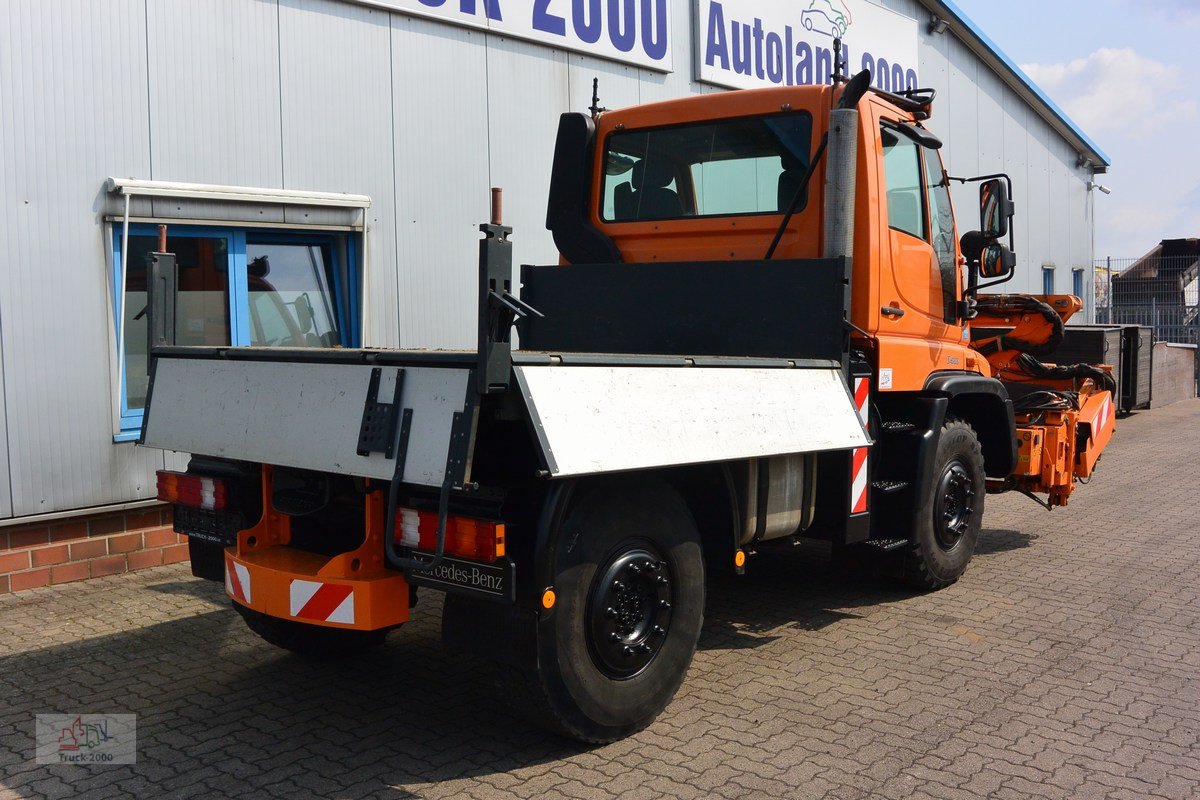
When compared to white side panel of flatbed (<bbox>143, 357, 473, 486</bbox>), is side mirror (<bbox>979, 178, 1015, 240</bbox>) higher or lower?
higher

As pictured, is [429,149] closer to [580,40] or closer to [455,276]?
[455,276]

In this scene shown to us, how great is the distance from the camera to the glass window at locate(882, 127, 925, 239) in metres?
5.72

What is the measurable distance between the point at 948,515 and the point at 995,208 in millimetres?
1816

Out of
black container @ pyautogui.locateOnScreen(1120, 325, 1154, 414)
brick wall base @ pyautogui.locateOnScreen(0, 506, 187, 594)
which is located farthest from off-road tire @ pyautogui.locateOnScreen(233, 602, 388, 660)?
black container @ pyautogui.locateOnScreen(1120, 325, 1154, 414)

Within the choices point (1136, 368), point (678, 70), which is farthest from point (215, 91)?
point (1136, 368)

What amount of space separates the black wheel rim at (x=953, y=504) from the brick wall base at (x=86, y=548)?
4.66m

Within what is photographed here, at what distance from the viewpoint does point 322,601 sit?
152 inches

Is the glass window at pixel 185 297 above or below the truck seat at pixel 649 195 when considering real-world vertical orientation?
below

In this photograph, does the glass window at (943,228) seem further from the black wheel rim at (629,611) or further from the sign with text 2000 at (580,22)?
the sign with text 2000 at (580,22)

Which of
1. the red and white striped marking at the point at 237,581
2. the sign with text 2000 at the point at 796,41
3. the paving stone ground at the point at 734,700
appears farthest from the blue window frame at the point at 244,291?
the sign with text 2000 at the point at 796,41

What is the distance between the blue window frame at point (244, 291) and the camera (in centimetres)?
706

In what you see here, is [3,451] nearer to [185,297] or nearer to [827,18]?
[185,297]

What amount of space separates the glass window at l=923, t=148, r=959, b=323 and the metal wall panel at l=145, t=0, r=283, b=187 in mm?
4472

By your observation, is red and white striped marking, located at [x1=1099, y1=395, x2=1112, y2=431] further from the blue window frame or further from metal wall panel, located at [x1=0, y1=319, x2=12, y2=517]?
metal wall panel, located at [x1=0, y1=319, x2=12, y2=517]
